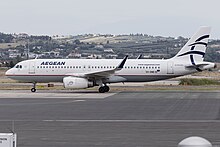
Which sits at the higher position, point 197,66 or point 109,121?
point 197,66

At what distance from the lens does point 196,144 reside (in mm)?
6355

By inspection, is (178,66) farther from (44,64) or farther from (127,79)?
(44,64)

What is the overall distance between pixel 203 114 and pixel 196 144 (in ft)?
66.1

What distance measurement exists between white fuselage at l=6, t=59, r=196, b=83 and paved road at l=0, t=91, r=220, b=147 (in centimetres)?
663

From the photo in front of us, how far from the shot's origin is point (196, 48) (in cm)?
4516

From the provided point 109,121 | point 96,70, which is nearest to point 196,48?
point 96,70

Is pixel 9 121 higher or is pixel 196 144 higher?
pixel 196 144

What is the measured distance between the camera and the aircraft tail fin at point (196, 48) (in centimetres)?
4475

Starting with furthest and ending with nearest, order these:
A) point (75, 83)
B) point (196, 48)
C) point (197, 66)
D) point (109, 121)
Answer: point (196, 48) < point (197, 66) < point (75, 83) < point (109, 121)

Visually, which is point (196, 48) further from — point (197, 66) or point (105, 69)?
point (105, 69)

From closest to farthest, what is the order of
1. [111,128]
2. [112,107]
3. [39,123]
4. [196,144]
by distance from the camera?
[196,144]
[111,128]
[39,123]
[112,107]

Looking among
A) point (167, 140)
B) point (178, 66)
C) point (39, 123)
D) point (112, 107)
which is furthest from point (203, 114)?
point (178, 66)

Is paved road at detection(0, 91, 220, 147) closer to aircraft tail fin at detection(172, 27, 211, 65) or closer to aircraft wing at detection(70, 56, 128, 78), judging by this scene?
aircraft wing at detection(70, 56, 128, 78)

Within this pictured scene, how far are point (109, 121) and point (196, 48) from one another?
2366 centimetres
